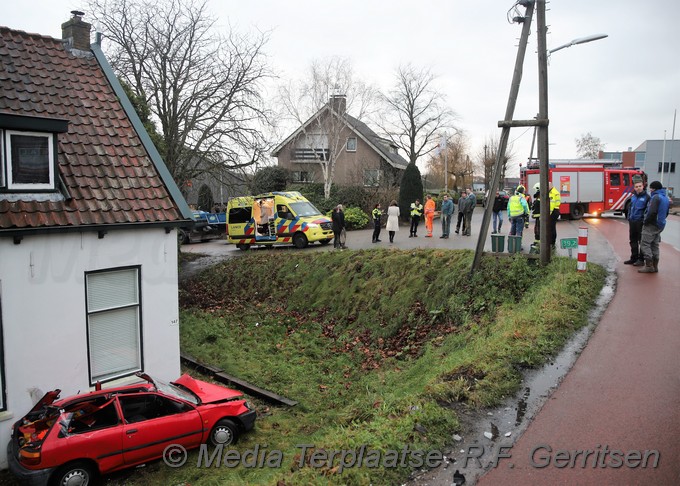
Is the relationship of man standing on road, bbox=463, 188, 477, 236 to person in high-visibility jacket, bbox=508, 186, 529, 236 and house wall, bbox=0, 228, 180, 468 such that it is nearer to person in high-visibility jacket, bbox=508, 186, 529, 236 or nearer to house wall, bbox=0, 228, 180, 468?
person in high-visibility jacket, bbox=508, 186, 529, 236

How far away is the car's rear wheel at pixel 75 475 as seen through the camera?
6.25 metres

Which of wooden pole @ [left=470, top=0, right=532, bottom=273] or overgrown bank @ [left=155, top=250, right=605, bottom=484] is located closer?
overgrown bank @ [left=155, top=250, right=605, bottom=484]

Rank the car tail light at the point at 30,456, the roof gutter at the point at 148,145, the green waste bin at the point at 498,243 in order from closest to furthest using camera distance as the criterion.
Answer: the car tail light at the point at 30,456 → the roof gutter at the point at 148,145 → the green waste bin at the point at 498,243

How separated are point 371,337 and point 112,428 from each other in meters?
7.14

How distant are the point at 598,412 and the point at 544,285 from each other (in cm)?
510

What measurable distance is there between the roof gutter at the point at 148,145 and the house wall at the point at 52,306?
790 millimetres

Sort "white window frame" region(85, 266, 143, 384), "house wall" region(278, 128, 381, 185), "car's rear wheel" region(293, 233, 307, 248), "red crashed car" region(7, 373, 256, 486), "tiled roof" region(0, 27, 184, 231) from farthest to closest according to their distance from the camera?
"house wall" region(278, 128, 381, 185)
"car's rear wheel" region(293, 233, 307, 248)
"white window frame" region(85, 266, 143, 384)
"tiled roof" region(0, 27, 184, 231)
"red crashed car" region(7, 373, 256, 486)

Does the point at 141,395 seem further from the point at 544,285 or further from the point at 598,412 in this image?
the point at 544,285

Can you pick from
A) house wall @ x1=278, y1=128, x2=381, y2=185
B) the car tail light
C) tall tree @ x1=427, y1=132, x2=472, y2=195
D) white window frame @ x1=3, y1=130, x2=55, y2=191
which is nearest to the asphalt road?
white window frame @ x1=3, y1=130, x2=55, y2=191

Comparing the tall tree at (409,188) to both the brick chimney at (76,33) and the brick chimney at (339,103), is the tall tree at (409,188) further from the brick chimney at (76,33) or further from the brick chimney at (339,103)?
the brick chimney at (76,33)

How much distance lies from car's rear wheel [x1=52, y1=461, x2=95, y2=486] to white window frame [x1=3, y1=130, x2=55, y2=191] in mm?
4127

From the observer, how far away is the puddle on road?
469cm

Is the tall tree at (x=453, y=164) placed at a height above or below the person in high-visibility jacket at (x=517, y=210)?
above

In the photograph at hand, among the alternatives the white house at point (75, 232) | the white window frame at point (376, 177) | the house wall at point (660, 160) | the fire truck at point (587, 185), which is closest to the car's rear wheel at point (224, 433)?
the white house at point (75, 232)
